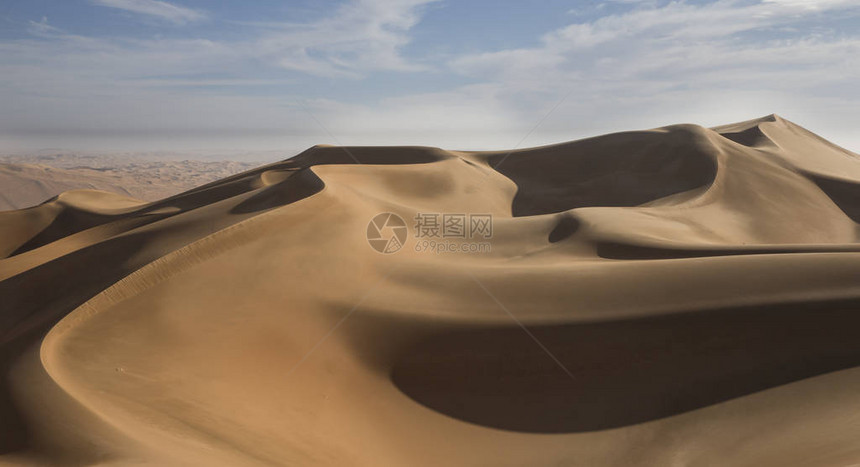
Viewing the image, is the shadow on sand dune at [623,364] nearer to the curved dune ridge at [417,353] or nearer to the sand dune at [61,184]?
the curved dune ridge at [417,353]

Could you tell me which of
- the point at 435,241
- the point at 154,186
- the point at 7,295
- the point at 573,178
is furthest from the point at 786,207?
the point at 154,186

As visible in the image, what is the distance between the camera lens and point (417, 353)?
8898mm

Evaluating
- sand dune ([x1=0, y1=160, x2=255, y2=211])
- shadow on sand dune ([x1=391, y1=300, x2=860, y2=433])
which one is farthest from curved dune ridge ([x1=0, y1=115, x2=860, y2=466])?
sand dune ([x1=0, y1=160, x2=255, y2=211])

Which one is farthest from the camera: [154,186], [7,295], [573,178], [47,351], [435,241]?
[154,186]

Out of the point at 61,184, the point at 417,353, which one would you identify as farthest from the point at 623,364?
the point at 61,184

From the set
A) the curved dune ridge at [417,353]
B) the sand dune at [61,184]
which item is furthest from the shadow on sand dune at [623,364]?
the sand dune at [61,184]

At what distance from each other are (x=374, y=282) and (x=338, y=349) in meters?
2.76

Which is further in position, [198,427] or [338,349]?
[338,349]

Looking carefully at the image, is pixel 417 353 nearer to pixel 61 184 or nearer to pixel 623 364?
pixel 623 364

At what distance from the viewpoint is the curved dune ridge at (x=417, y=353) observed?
6008 millimetres

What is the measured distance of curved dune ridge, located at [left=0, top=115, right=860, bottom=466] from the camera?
19.7ft

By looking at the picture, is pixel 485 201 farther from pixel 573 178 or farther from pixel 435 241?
pixel 435 241

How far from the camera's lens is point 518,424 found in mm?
7598

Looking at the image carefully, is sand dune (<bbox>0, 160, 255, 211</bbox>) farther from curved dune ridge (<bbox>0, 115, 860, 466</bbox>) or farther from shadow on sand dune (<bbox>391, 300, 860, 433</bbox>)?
shadow on sand dune (<bbox>391, 300, 860, 433</bbox>)
